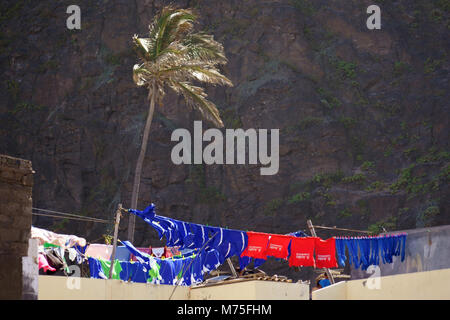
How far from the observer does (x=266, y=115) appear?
35094 millimetres

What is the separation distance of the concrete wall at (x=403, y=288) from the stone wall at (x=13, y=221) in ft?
24.3

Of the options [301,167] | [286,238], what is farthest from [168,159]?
[286,238]

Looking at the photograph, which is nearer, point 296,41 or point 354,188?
point 354,188

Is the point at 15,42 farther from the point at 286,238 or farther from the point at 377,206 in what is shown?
the point at 286,238

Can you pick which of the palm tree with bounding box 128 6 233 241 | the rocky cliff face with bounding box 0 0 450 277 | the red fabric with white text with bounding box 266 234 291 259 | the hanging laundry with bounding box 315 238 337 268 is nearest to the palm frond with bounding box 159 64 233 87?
the palm tree with bounding box 128 6 233 241

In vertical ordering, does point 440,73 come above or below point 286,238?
above

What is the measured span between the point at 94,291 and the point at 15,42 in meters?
28.4

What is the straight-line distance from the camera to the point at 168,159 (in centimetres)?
3572

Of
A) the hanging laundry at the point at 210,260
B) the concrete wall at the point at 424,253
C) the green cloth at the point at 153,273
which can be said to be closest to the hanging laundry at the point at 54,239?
the green cloth at the point at 153,273

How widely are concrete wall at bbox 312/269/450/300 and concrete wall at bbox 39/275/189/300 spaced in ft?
12.0

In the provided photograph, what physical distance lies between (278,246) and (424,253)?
4069 mm

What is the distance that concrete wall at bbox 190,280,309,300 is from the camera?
16031 mm
